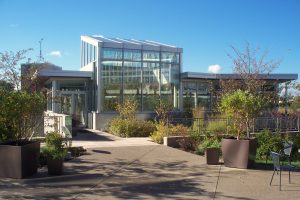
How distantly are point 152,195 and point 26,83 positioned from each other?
945 cm

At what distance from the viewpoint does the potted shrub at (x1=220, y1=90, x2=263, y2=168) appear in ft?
37.4

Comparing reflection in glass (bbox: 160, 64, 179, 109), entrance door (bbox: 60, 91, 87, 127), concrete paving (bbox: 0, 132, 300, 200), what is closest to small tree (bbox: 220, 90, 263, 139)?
concrete paving (bbox: 0, 132, 300, 200)

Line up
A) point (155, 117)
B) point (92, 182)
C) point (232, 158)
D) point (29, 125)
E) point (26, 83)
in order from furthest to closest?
1. point (155, 117)
2. point (26, 83)
3. point (232, 158)
4. point (29, 125)
5. point (92, 182)

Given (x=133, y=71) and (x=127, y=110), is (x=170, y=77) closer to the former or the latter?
(x=133, y=71)

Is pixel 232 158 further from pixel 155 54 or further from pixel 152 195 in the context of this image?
pixel 155 54

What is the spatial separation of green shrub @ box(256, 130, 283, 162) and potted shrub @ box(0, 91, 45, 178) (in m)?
7.03

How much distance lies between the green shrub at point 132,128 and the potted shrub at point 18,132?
934cm

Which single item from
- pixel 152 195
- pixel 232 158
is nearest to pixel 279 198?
pixel 152 195

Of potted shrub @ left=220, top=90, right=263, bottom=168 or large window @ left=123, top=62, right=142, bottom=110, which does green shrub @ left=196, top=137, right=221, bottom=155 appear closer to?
potted shrub @ left=220, top=90, right=263, bottom=168

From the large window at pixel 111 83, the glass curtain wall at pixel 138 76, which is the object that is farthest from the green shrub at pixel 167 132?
the glass curtain wall at pixel 138 76

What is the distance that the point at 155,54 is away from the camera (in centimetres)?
2547

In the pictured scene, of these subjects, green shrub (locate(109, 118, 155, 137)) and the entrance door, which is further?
the entrance door

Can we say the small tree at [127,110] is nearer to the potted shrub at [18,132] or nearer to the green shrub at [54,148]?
the potted shrub at [18,132]

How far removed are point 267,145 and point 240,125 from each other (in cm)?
220
